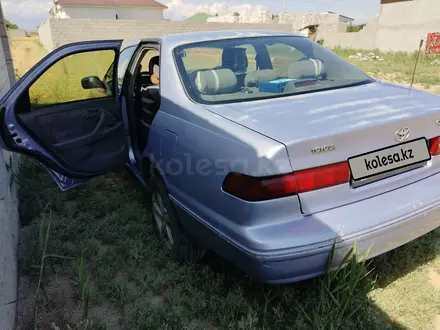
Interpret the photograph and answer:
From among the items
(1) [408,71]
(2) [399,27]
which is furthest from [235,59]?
(2) [399,27]

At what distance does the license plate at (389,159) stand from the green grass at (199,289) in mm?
503

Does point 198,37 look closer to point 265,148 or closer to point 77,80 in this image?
point 77,80

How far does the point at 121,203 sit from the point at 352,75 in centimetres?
234

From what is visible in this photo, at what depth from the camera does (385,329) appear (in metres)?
2.04

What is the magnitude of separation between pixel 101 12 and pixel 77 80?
39878 mm

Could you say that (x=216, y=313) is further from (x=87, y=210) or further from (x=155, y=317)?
(x=87, y=210)

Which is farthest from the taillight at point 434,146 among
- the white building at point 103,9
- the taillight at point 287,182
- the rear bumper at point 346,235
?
the white building at point 103,9

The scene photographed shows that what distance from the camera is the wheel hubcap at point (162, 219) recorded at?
2.75 metres

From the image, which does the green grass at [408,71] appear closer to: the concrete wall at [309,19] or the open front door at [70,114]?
the open front door at [70,114]

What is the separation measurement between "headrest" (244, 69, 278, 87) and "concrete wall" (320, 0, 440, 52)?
20928mm

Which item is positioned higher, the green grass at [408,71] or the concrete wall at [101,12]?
the concrete wall at [101,12]

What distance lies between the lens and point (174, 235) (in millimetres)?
2568

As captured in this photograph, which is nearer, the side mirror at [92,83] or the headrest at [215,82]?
the headrest at [215,82]

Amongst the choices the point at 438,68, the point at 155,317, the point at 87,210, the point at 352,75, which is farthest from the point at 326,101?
the point at 438,68
